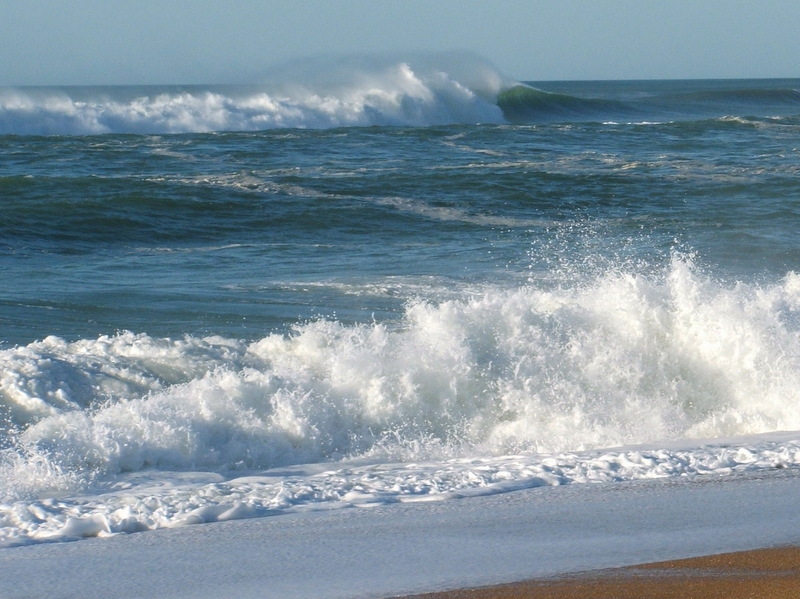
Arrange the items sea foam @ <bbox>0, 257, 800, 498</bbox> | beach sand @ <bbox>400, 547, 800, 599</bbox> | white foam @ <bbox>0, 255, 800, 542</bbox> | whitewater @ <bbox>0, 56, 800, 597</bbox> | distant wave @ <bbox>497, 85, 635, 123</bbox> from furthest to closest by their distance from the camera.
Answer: distant wave @ <bbox>497, 85, 635, 123</bbox> < sea foam @ <bbox>0, 257, 800, 498</bbox> < white foam @ <bbox>0, 255, 800, 542</bbox> < whitewater @ <bbox>0, 56, 800, 597</bbox> < beach sand @ <bbox>400, 547, 800, 599</bbox>

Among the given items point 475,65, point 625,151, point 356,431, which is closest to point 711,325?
point 356,431

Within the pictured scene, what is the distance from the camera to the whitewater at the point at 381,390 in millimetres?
3840

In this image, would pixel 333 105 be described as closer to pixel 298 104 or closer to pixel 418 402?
pixel 298 104

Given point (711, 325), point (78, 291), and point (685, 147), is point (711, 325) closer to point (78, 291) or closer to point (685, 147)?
point (78, 291)

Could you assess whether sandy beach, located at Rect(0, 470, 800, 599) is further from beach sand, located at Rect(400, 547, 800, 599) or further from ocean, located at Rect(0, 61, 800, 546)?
ocean, located at Rect(0, 61, 800, 546)

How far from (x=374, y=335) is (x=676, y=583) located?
3414mm

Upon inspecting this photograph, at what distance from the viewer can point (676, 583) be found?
328 centimetres

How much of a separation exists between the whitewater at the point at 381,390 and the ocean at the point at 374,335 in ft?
0.07

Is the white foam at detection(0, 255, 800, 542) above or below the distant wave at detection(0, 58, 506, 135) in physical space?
below

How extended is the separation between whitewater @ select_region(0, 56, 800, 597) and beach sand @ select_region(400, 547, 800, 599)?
0.11 meters

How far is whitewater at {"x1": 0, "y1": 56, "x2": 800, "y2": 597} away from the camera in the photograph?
3840 mm

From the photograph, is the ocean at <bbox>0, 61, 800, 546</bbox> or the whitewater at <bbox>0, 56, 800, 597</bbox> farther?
the ocean at <bbox>0, 61, 800, 546</bbox>

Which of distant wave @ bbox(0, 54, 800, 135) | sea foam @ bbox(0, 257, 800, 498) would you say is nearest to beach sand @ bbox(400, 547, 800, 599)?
sea foam @ bbox(0, 257, 800, 498)

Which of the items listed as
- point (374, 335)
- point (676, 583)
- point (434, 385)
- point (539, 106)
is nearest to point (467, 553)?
point (676, 583)
